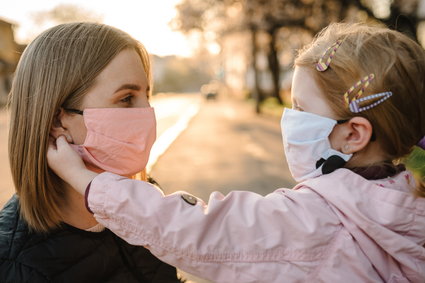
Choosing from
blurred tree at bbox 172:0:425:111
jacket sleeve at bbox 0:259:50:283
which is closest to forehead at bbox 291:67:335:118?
jacket sleeve at bbox 0:259:50:283

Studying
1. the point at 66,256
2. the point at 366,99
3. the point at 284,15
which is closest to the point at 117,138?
the point at 66,256

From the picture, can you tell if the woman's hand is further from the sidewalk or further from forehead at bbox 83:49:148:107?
the sidewalk

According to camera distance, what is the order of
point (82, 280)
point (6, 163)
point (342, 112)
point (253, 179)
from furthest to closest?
1. point (6, 163)
2. point (253, 179)
3. point (82, 280)
4. point (342, 112)

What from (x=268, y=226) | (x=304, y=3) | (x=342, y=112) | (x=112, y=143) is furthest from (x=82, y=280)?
(x=304, y=3)

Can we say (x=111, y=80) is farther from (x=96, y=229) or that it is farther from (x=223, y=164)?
(x=223, y=164)

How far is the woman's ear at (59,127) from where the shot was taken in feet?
5.59

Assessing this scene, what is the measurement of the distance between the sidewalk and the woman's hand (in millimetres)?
2441

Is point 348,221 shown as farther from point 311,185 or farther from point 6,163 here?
point 6,163

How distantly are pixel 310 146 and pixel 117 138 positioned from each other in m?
0.85

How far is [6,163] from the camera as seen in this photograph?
30.5 feet

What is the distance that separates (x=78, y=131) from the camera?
175 cm

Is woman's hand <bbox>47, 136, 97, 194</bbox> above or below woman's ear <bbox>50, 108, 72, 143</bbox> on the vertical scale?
below

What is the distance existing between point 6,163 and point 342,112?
31.1 feet

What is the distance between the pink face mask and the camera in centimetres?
171
